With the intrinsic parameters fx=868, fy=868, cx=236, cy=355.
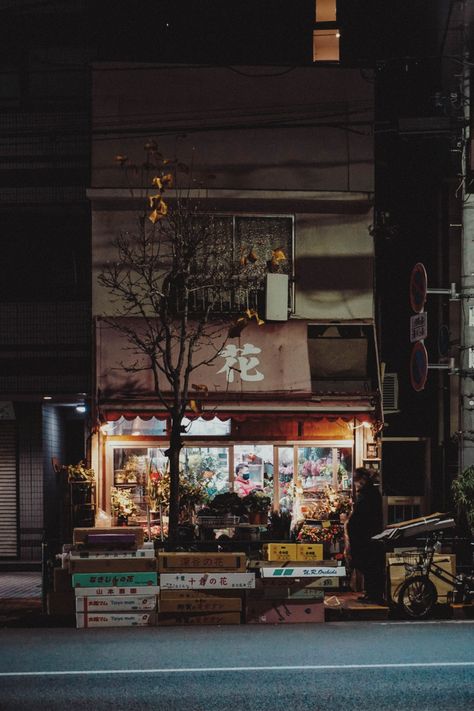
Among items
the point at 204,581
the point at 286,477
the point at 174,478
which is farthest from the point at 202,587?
the point at 286,477

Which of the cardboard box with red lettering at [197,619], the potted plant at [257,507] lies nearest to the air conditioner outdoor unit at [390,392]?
the potted plant at [257,507]

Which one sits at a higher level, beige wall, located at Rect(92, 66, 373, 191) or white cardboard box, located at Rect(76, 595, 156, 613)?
beige wall, located at Rect(92, 66, 373, 191)

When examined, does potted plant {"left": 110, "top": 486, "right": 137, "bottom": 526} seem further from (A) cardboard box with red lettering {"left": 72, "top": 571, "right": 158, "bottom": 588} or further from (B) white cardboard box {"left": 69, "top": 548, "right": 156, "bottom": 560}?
(A) cardboard box with red lettering {"left": 72, "top": 571, "right": 158, "bottom": 588}

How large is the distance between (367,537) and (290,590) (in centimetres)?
221

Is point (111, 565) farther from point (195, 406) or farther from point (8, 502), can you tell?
point (8, 502)

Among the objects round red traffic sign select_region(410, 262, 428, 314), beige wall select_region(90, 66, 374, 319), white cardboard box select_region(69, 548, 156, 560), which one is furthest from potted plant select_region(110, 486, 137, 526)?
round red traffic sign select_region(410, 262, 428, 314)

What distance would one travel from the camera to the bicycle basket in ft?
44.0

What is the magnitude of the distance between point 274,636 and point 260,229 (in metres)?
8.83

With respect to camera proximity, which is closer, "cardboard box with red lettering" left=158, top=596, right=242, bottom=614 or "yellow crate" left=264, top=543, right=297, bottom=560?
"cardboard box with red lettering" left=158, top=596, right=242, bottom=614

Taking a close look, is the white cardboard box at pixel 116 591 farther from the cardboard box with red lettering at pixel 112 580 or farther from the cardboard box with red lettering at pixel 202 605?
the cardboard box with red lettering at pixel 202 605

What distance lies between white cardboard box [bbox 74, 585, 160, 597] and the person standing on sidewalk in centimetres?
372

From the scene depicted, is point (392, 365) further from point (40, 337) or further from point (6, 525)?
point (6, 525)

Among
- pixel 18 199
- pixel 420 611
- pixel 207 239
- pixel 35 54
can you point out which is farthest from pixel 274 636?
pixel 35 54

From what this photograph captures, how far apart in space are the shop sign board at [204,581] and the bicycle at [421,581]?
8.00ft
